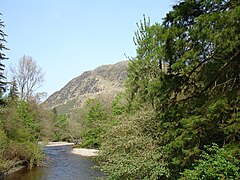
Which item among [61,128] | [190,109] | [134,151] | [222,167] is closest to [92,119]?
[61,128]

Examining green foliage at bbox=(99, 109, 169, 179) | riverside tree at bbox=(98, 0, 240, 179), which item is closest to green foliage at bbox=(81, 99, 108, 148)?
green foliage at bbox=(99, 109, 169, 179)

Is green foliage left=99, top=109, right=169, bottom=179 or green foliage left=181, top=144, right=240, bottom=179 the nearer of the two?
green foliage left=181, top=144, right=240, bottom=179

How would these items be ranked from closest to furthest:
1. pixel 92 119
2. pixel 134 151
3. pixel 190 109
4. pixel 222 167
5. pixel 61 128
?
1. pixel 222 167
2. pixel 190 109
3. pixel 134 151
4. pixel 92 119
5. pixel 61 128

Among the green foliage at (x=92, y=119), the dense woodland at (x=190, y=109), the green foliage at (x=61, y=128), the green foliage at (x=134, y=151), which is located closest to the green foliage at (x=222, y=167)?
the dense woodland at (x=190, y=109)

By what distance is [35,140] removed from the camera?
1032 inches

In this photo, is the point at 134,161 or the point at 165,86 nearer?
the point at 165,86

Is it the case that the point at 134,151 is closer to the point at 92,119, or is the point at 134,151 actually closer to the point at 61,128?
the point at 92,119

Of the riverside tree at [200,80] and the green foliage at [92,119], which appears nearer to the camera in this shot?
the riverside tree at [200,80]

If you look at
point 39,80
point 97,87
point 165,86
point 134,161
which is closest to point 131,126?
point 134,161

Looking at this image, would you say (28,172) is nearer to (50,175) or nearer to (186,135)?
(50,175)

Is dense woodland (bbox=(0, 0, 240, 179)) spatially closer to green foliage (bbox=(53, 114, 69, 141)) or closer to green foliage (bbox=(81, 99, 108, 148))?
green foliage (bbox=(81, 99, 108, 148))

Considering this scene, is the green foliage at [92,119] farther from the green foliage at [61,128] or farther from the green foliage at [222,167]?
the green foliage at [222,167]

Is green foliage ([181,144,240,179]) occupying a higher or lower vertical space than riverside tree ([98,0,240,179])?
lower

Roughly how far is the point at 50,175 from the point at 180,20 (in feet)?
52.9
